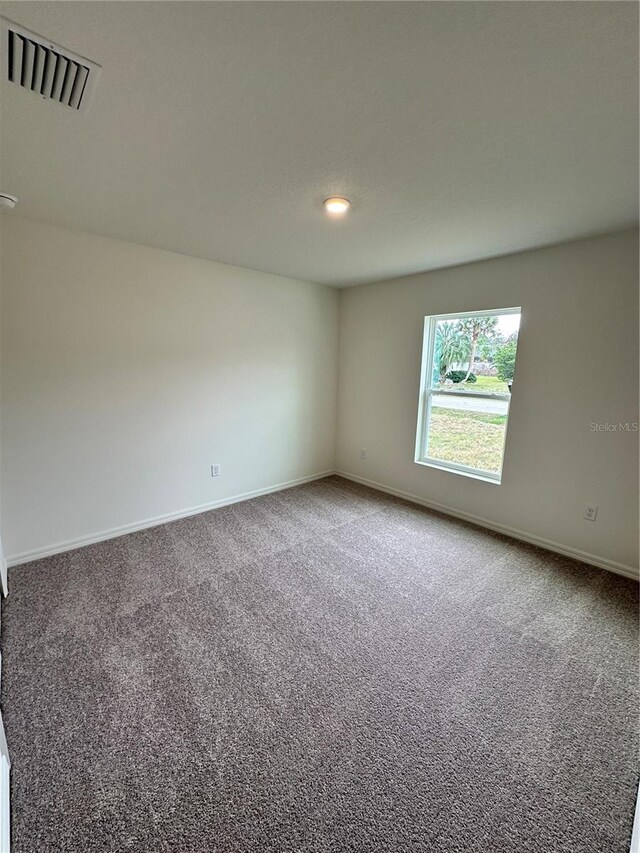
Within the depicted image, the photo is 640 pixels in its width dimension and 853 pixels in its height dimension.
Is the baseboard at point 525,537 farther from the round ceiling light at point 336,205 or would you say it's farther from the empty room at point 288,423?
the round ceiling light at point 336,205

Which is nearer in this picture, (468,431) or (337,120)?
(337,120)

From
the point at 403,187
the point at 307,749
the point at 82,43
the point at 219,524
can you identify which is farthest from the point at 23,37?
the point at 219,524

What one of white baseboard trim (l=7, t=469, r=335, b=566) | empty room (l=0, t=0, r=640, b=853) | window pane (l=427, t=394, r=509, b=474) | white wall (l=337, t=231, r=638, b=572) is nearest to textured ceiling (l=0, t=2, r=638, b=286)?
empty room (l=0, t=0, r=640, b=853)

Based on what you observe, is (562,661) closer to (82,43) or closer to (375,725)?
(375,725)

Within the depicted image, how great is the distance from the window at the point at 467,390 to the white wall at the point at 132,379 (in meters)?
1.48

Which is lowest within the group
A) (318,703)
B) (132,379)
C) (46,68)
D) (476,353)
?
(318,703)

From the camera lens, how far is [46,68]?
3.83 ft

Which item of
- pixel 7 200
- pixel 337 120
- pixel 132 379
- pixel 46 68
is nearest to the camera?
pixel 46 68

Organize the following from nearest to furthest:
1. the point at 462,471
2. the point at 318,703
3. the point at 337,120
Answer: the point at 337,120, the point at 318,703, the point at 462,471

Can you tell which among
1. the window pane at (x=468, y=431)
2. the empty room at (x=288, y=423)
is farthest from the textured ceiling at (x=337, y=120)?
the window pane at (x=468, y=431)

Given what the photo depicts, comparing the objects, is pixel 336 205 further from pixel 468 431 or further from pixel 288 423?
pixel 288 423

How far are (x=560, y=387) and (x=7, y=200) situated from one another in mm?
3898

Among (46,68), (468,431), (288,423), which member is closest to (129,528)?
(288,423)

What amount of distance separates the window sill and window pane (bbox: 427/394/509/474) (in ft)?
0.16
